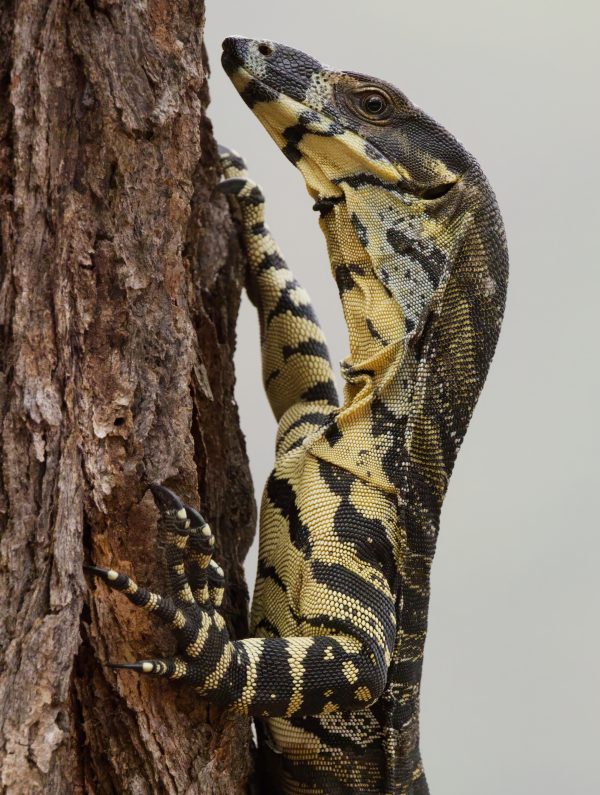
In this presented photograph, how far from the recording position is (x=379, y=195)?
17.1ft

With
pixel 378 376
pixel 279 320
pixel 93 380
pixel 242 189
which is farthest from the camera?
pixel 279 320

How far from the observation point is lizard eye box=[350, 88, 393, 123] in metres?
5.27

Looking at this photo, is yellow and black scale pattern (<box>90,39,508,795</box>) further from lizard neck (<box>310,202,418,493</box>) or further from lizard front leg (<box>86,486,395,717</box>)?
lizard front leg (<box>86,486,395,717</box>)

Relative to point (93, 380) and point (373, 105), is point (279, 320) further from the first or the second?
point (93, 380)

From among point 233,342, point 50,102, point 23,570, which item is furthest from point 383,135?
point 23,570

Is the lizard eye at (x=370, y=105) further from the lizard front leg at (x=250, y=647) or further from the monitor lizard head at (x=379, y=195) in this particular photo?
the lizard front leg at (x=250, y=647)

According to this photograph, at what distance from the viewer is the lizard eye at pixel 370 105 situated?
5.27 meters

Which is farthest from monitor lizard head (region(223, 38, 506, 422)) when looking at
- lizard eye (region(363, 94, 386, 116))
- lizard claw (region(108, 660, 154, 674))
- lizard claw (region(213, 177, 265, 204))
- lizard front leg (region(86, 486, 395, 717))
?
lizard claw (region(108, 660, 154, 674))

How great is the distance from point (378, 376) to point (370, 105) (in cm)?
143

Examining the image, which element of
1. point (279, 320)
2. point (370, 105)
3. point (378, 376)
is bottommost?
point (378, 376)

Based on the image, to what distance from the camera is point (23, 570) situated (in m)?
3.48

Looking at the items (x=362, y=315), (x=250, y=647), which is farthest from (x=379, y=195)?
(x=250, y=647)

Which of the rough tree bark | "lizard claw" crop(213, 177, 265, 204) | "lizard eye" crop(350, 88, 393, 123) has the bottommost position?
the rough tree bark

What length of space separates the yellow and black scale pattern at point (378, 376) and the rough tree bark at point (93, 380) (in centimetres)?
59
